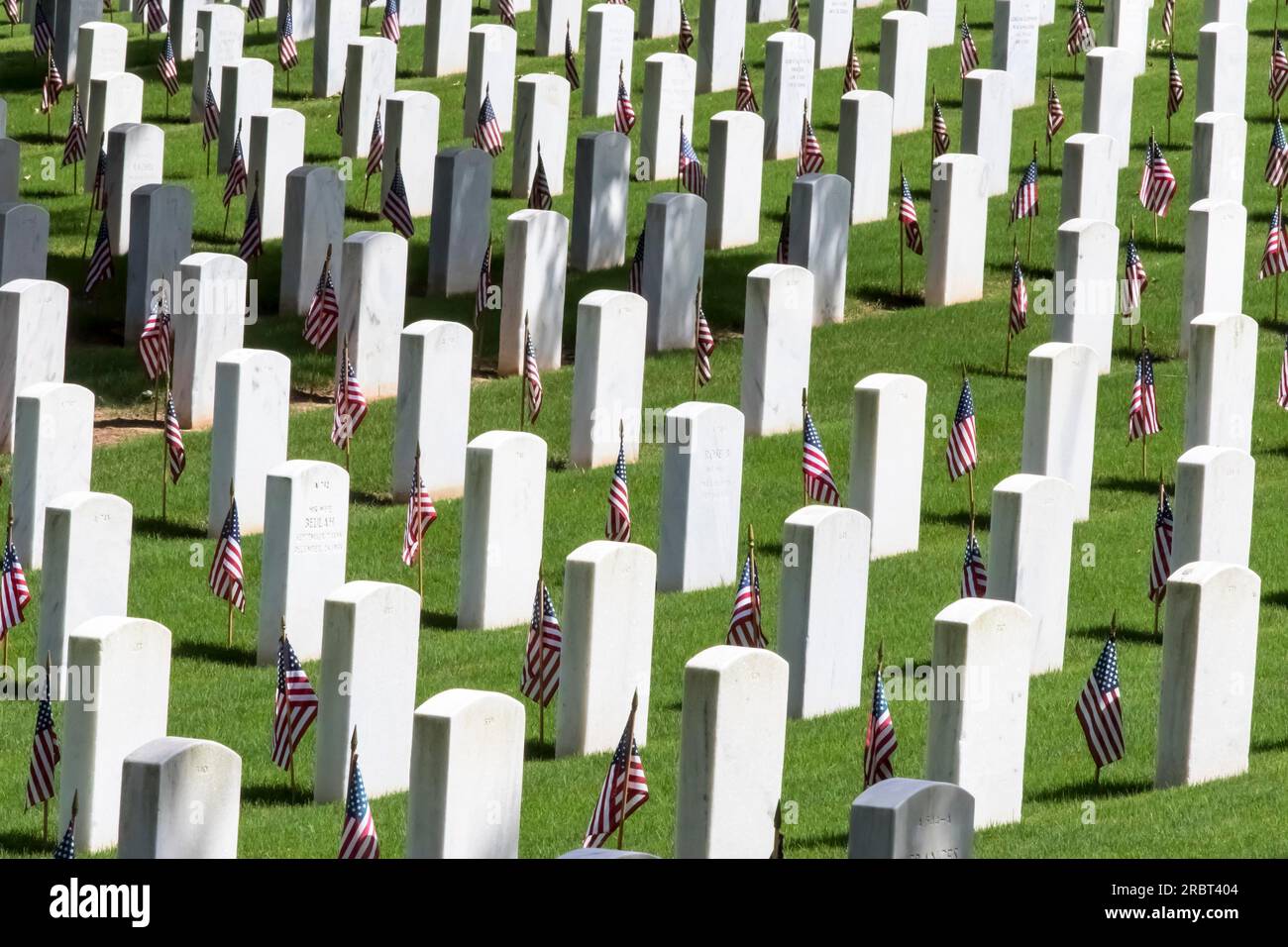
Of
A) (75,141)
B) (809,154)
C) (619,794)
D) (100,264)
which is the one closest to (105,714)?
(619,794)

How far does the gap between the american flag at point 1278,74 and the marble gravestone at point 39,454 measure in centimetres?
1394

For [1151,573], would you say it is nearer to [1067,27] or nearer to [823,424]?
[823,424]

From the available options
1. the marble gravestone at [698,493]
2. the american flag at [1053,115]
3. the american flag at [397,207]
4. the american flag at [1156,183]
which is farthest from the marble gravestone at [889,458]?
the american flag at [1053,115]

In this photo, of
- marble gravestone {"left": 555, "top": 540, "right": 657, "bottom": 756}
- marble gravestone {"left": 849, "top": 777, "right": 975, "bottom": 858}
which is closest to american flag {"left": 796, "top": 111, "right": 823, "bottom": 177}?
marble gravestone {"left": 555, "top": 540, "right": 657, "bottom": 756}

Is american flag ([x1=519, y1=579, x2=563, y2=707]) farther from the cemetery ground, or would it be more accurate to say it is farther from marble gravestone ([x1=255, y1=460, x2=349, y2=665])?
marble gravestone ([x1=255, y1=460, x2=349, y2=665])

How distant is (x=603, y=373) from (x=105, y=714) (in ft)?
20.2

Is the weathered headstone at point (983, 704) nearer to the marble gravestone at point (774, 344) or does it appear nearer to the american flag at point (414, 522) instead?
the american flag at point (414, 522)

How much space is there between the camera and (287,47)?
25375 millimetres

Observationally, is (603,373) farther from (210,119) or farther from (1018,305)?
(210,119)

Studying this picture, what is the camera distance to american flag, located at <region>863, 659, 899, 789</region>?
1019 cm

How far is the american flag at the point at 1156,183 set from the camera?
20.3 m

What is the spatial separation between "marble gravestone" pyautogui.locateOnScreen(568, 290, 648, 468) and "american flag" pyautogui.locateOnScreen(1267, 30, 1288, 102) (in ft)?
33.9

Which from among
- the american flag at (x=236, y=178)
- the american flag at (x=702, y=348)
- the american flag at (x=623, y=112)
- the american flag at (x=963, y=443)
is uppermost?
the american flag at (x=623, y=112)
